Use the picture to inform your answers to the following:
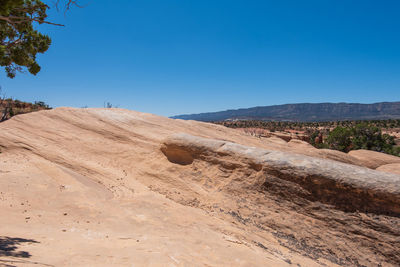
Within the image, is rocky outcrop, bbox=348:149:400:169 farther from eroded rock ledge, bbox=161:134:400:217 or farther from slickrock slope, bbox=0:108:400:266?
slickrock slope, bbox=0:108:400:266

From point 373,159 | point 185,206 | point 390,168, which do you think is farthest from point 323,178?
point 373,159

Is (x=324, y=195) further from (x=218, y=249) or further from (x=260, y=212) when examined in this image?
(x=218, y=249)

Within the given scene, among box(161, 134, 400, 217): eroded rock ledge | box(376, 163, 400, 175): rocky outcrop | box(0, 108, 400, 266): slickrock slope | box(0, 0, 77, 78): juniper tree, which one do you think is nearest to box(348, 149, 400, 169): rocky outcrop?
box(376, 163, 400, 175): rocky outcrop

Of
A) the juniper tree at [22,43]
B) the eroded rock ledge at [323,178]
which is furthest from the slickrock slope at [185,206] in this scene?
the juniper tree at [22,43]

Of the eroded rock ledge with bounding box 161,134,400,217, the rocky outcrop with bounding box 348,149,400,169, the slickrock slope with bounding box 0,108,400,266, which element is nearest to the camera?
the slickrock slope with bounding box 0,108,400,266

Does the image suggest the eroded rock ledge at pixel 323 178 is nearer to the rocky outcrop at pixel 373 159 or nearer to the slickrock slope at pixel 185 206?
the slickrock slope at pixel 185 206

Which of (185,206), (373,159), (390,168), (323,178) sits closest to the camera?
(323,178)

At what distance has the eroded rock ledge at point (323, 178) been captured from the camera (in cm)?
640

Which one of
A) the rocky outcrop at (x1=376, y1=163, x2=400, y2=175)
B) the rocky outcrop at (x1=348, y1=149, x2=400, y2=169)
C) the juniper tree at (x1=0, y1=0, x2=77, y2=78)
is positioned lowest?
the rocky outcrop at (x1=376, y1=163, x2=400, y2=175)

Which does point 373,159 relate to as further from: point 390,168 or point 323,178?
point 323,178

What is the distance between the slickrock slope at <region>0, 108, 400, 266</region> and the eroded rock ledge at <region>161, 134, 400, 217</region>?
0.03 metres

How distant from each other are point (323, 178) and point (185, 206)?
4.78 meters

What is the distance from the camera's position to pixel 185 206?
8141mm

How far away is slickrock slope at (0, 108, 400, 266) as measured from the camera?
4.57 m
